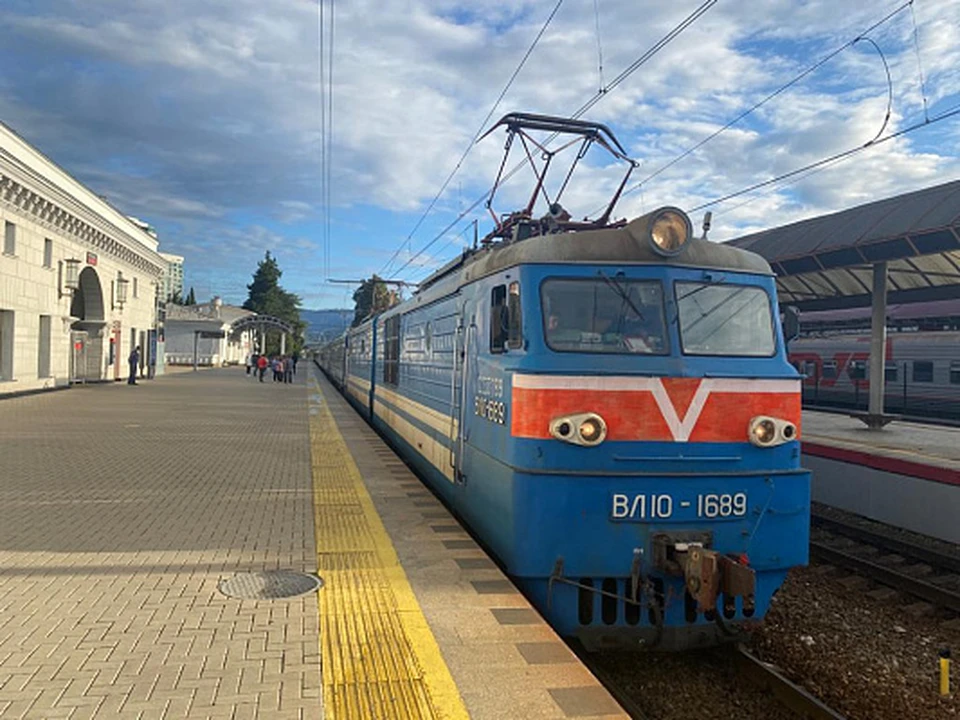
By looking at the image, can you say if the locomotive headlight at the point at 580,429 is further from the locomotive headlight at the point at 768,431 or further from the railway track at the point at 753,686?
the railway track at the point at 753,686

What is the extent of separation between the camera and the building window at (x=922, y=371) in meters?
21.9

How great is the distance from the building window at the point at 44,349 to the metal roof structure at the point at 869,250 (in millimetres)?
22714

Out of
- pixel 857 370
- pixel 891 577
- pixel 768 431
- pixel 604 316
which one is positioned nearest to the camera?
pixel 768 431

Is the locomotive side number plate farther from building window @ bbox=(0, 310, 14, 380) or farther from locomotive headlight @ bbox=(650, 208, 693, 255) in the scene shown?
building window @ bbox=(0, 310, 14, 380)

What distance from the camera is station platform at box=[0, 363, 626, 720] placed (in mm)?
3711

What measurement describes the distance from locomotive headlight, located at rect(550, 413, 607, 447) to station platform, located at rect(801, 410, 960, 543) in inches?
248

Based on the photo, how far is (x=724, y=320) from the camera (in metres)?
5.68

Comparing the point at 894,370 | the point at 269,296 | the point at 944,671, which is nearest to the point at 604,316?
the point at 944,671

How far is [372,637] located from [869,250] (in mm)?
11547

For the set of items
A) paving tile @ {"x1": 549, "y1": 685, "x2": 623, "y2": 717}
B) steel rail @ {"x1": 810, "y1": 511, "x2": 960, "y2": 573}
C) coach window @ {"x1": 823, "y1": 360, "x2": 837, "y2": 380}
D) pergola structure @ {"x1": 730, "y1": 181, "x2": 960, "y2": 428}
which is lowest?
steel rail @ {"x1": 810, "y1": 511, "x2": 960, "y2": 573}

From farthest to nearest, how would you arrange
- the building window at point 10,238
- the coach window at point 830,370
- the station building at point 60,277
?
the coach window at point 830,370 < the station building at point 60,277 < the building window at point 10,238

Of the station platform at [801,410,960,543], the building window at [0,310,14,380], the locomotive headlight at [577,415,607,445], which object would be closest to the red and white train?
the station platform at [801,410,960,543]

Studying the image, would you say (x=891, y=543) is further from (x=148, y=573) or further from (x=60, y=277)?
(x=60, y=277)

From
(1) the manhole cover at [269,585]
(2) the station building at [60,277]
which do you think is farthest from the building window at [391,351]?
(2) the station building at [60,277]
